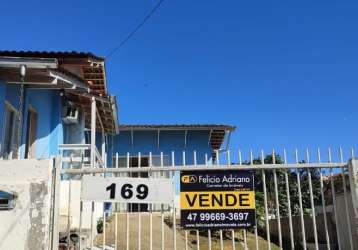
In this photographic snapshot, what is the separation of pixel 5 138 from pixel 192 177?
5.60 m

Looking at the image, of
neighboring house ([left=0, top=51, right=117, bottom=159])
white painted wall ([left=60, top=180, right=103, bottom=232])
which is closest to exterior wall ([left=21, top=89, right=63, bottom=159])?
neighboring house ([left=0, top=51, right=117, bottom=159])

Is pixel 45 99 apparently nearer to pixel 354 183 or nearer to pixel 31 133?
pixel 31 133

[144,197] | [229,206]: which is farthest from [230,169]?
[144,197]

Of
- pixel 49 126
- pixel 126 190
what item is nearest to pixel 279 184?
pixel 49 126

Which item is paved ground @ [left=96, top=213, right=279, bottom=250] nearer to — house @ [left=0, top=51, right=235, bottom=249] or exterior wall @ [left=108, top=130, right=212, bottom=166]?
house @ [left=0, top=51, right=235, bottom=249]

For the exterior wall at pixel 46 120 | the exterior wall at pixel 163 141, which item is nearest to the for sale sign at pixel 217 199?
the exterior wall at pixel 46 120

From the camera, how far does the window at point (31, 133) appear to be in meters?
11.3

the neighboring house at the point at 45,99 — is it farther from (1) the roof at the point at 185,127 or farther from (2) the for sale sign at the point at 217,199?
(1) the roof at the point at 185,127

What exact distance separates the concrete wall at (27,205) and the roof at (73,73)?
3.62m

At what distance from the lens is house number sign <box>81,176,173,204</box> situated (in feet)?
18.8

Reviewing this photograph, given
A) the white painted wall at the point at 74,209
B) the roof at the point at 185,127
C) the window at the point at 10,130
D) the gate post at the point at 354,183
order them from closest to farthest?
the gate post at the point at 354,183
the white painted wall at the point at 74,209
the window at the point at 10,130
the roof at the point at 185,127

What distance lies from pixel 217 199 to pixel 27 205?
2231 mm

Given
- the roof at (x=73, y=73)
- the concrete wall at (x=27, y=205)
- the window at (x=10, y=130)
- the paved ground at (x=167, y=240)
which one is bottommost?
the paved ground at (x=167, y=240)

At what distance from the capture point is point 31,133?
11562 mm
